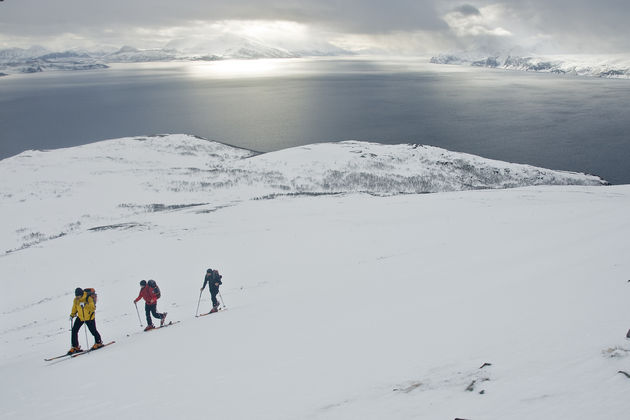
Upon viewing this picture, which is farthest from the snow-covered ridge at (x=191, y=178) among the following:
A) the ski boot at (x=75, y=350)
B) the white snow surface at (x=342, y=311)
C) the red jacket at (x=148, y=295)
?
the ski boot at (x=75, y=350)

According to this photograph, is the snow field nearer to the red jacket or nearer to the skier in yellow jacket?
the skier in yellow jacket

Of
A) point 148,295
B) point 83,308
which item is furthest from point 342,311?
point 83,308

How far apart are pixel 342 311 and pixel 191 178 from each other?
1909 inches

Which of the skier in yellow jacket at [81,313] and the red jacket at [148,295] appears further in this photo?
the red jacket at [148,295]

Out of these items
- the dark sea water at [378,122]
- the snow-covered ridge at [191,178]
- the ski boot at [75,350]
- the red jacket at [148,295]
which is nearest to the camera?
the ski boot at [75,350]

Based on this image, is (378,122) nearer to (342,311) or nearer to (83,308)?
(342,311)

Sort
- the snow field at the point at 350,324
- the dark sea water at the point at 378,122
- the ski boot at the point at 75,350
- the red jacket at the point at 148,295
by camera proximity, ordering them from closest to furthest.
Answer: the snow field at the point at 350,324, the ski boot at the point at 75,350, the red jacket at the point at 148,295, the dark sea water at the point at 378,122

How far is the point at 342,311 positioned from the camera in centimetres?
1288

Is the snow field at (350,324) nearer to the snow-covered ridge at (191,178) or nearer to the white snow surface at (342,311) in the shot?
the white snow surface at (342,311)

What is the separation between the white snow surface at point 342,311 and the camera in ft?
24.0

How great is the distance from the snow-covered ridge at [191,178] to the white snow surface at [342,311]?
515 centimetres

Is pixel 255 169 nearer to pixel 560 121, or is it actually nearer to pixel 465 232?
pixel 465 232

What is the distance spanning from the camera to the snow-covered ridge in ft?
143

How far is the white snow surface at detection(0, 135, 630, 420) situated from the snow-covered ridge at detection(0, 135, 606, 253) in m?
5.15
